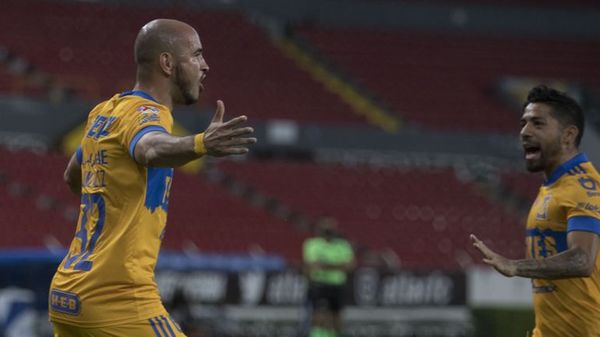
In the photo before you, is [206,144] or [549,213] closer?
[206,144]

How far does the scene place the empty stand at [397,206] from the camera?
20.5m

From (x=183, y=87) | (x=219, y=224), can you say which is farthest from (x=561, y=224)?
(x=219, y=224)

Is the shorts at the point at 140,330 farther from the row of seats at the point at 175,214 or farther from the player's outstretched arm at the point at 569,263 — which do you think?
the row of seats at the point at 175,214

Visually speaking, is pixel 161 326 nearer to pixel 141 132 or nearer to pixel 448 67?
pixel 141 132

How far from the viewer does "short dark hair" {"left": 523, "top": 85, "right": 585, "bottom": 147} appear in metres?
6.11

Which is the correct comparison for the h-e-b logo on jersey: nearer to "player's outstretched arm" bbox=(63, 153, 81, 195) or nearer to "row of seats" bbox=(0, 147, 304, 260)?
"player's outstretched arm" bbox=(63, 153, 81, 195)

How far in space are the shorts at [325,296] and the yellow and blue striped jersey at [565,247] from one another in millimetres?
8193

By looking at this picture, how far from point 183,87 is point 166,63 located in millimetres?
137

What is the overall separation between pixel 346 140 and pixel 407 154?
4.95 feet

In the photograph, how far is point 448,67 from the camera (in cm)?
2689

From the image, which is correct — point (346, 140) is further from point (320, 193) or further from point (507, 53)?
point (507, 53)

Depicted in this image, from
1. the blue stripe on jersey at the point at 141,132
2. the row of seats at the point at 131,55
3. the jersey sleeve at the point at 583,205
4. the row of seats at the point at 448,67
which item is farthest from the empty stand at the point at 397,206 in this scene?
the blue stripe on jersey at the point at 141,132

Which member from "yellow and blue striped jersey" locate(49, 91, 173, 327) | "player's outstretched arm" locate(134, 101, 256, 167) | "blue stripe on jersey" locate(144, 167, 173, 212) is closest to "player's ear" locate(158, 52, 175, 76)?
"yellow and blue striped jersey" locate(49, 91, 173, 327)

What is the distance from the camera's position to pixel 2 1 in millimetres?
23969
